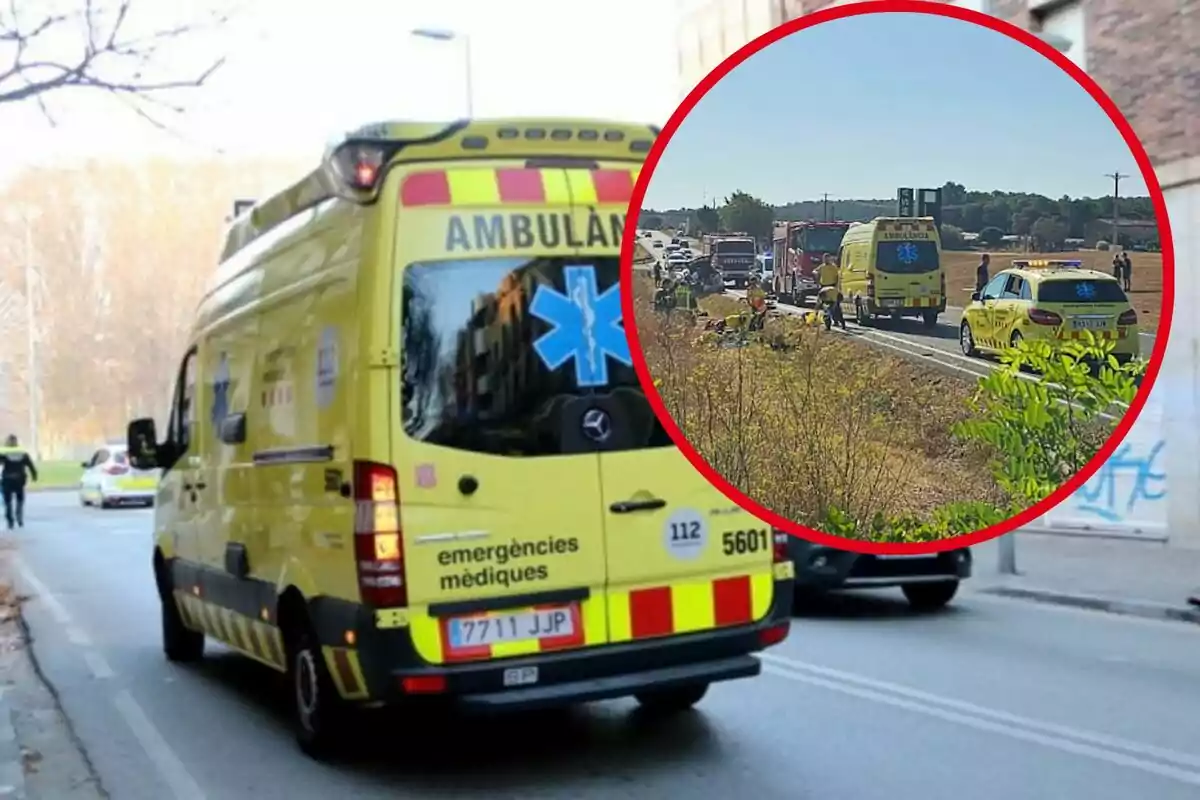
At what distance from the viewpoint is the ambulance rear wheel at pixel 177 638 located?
9.55 meters

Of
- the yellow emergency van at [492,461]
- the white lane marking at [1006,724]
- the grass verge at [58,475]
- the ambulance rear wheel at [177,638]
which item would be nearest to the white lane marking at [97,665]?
the ambulance rear wheel at [177,638]

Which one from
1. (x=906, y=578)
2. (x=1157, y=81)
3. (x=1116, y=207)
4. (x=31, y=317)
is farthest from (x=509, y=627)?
(x=31, y=317)

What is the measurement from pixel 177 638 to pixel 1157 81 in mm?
7183

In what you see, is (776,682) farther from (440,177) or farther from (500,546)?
(440,177)

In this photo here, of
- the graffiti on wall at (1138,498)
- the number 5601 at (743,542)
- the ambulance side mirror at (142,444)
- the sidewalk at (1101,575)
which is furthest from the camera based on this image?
the graffiti on wall at (1138,498)

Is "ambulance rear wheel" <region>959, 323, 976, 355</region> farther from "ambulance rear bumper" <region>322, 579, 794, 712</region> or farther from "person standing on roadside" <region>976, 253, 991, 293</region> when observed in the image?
"ambulance rear bumper" <region>322, 579, 794, 712</region>

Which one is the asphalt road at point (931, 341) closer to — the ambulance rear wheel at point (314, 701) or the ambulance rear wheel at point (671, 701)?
the ambulance rear wheel at point (314, 701)

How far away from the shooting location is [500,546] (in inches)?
217

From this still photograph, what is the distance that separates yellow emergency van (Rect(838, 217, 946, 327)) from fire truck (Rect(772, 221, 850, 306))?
0.09 feet

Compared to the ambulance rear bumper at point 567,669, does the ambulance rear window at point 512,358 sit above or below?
above

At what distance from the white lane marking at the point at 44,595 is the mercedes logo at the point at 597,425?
8.05 m

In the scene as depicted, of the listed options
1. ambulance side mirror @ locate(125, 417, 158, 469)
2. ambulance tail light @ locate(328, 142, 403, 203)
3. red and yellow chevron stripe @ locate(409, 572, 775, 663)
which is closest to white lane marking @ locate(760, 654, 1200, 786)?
red and yellow chevron stripe @ locate(409, 572, 775, 663)

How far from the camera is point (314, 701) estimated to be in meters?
6.25

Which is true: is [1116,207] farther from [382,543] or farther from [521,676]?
[521,676]
